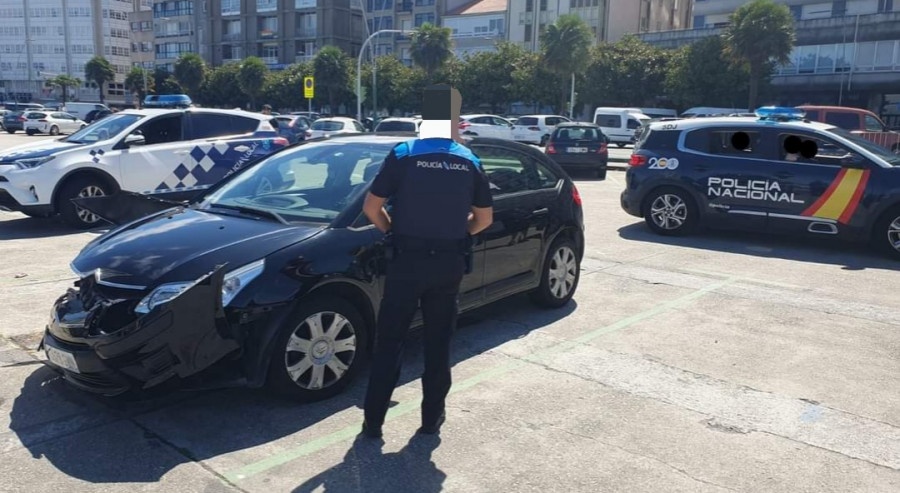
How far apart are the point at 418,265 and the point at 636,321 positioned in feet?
10.5

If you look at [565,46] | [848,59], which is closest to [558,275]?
[565,46]

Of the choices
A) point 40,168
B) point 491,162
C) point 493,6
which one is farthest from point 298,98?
point 491,162

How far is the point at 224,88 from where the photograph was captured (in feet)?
235

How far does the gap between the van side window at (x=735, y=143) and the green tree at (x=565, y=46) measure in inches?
1540

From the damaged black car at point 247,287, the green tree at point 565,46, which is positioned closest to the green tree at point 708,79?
the green tree at point 565,46

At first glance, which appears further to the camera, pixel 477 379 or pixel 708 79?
pixel 708 79

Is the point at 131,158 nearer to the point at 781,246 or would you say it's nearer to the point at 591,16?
the point at 781,246

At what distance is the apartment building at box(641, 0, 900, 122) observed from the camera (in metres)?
47.8

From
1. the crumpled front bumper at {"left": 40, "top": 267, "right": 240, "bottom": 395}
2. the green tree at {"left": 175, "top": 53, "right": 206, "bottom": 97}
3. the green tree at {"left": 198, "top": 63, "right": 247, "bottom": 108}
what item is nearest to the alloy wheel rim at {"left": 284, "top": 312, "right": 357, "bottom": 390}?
the crumpled front bumper at {"left": 40, "top": 267, "right": 240, "bottom": 395}

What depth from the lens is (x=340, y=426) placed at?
4090mm

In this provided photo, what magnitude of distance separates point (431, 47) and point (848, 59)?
1148 inches

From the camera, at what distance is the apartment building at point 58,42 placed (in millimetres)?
106812

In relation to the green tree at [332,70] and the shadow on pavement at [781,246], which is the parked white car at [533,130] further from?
the green tree at [332,70]

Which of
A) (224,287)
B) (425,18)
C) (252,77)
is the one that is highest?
(425,18)
